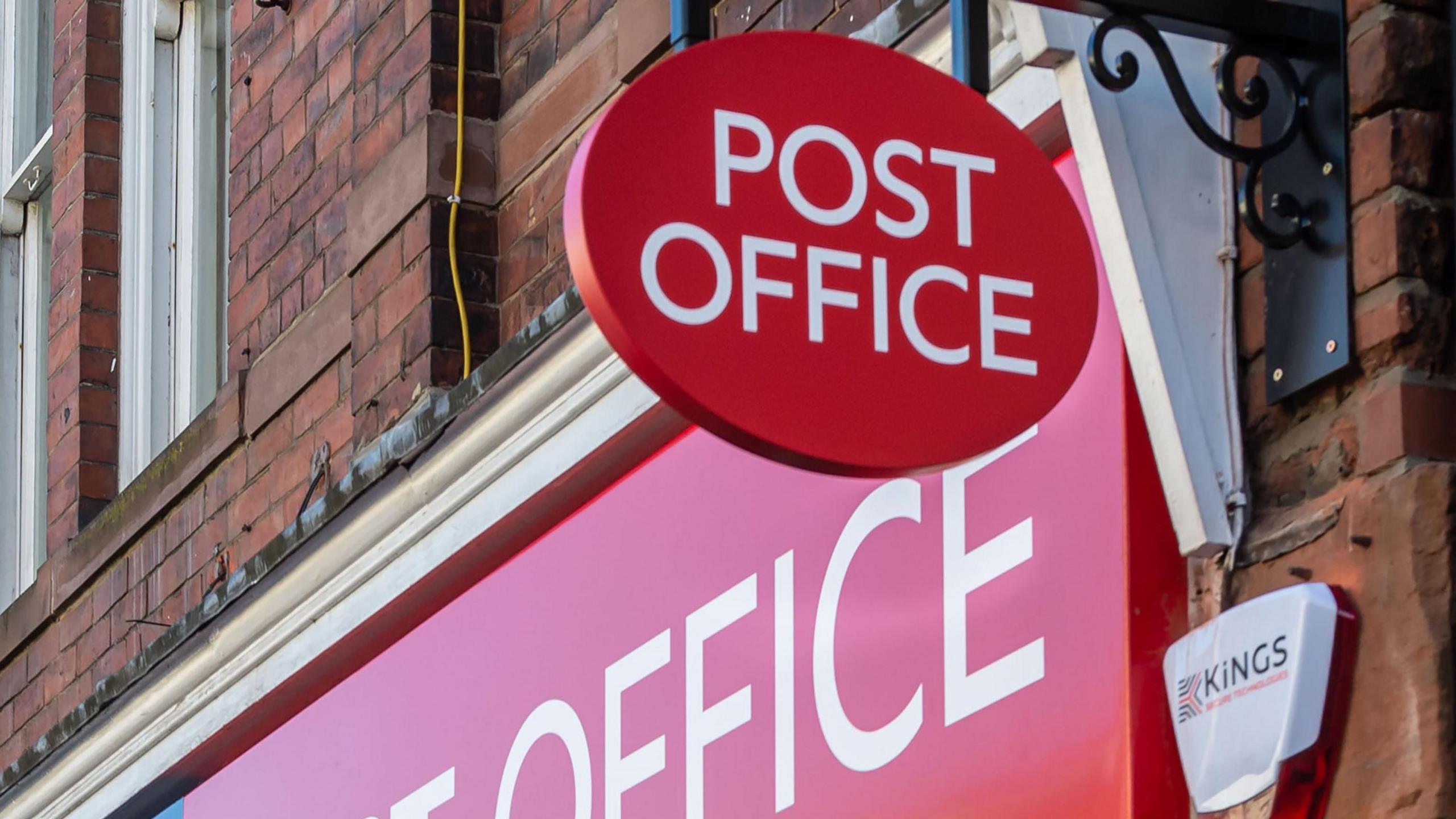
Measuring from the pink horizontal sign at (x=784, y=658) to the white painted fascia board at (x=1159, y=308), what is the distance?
0.08 meters

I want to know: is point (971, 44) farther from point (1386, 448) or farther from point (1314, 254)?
point (1386, 448)

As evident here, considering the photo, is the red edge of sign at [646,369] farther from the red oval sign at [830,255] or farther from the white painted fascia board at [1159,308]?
the white painted fascia board at [1159,308]

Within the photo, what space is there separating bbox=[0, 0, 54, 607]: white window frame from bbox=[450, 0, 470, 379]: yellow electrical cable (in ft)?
10.4

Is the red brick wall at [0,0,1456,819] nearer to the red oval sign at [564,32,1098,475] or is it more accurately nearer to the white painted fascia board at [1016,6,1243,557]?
the white painted fascia board at [1016,6,1243,557]

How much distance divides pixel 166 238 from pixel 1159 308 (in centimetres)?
483

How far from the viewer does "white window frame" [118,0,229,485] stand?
24.4 feet

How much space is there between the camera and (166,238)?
25.1ft

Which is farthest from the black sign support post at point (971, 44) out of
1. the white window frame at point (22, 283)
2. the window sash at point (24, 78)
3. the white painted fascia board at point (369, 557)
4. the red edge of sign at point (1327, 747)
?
the window sash at point (24, 78)

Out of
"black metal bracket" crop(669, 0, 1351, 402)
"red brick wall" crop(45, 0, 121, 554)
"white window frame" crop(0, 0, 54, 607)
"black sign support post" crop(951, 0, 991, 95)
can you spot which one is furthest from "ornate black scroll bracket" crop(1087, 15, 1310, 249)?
"white window frame" crop(0, 0, 54, 607)

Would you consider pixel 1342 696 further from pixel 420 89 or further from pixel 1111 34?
pixel 420 89

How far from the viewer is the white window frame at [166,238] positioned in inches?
293

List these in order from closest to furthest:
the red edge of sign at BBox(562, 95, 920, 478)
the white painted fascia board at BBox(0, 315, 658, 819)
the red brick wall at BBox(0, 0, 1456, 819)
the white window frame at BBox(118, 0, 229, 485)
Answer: the red edge of sign at BBox(562, 95, 920, 478)
the red brick wall at BBox(0, 0, 1456, 819)
the white painted fascia board at BBox(0, 315, 658, 819)
the white window frame at BBox(118, 0, 229, 485)

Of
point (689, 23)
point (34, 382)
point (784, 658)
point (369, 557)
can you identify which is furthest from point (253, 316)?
point (689, 23)

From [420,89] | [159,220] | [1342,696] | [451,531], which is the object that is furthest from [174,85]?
[1342,696]
